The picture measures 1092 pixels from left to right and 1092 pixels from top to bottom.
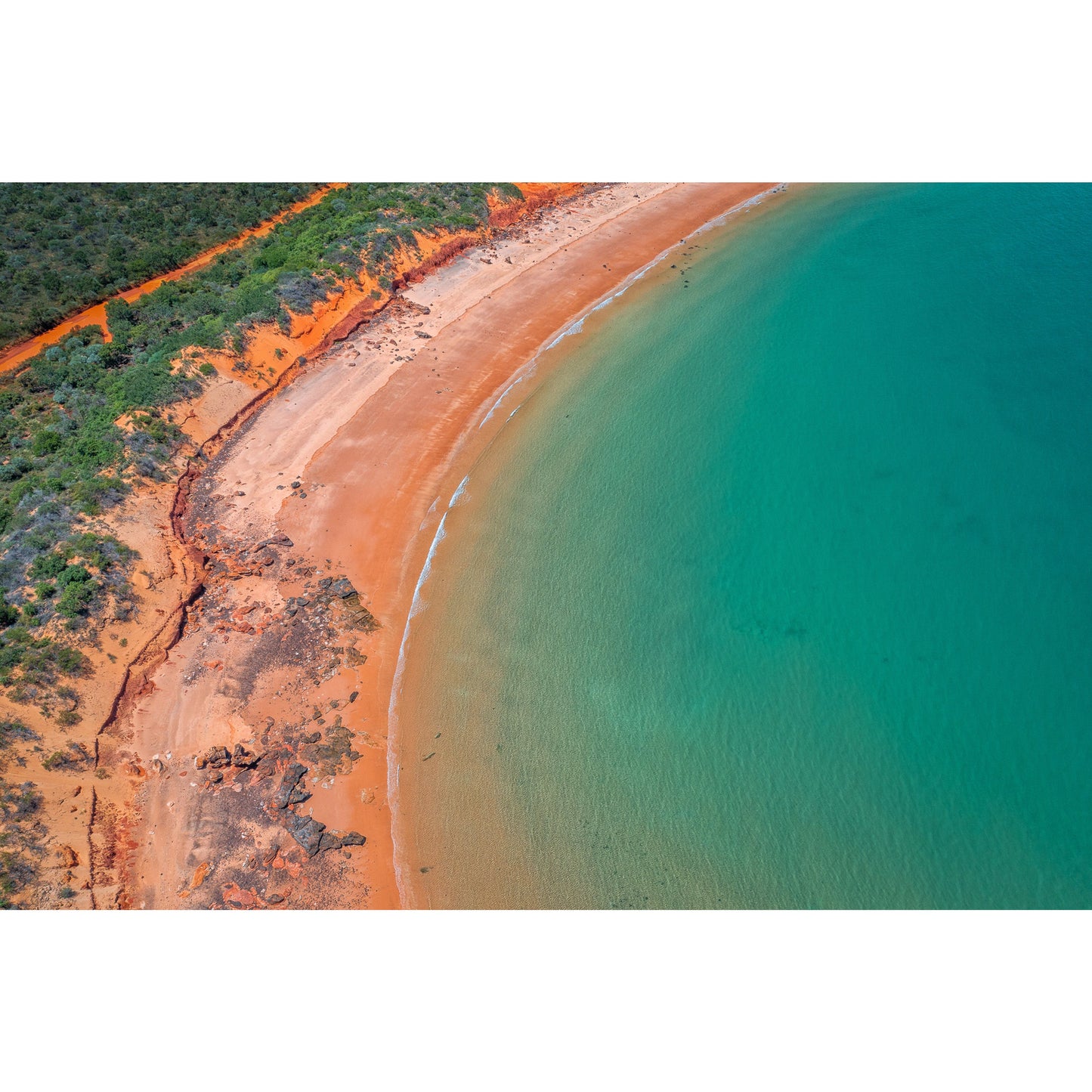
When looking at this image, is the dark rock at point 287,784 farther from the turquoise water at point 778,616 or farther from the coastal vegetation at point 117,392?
the coastal vegetation at point 117,392

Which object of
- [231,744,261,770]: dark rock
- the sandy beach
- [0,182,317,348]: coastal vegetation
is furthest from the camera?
[0,182,317,348]: coastal vegetation

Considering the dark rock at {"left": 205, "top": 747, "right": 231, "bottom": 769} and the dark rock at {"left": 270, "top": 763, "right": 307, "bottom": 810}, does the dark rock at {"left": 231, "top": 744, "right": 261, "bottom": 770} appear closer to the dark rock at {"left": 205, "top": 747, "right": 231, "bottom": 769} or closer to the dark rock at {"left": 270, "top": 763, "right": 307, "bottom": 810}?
the dark rock at {"left": 205, "top": 747, "right": 231, "bottom": 769}

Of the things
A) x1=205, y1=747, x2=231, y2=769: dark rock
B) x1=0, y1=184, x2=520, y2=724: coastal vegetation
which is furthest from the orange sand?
x1=205, y1=747, x2=231, y2=769: dark rock

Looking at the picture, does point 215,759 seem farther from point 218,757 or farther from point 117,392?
point 117,392

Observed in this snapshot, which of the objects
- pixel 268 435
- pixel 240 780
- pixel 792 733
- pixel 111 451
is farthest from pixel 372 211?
pixel 792 733

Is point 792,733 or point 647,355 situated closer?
point 792,733

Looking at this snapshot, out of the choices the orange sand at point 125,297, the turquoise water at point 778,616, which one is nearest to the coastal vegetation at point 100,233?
the orange sand at point 125,297

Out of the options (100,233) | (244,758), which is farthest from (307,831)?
(100,233)

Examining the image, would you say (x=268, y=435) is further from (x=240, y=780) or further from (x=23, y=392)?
(x=240, y=780)
